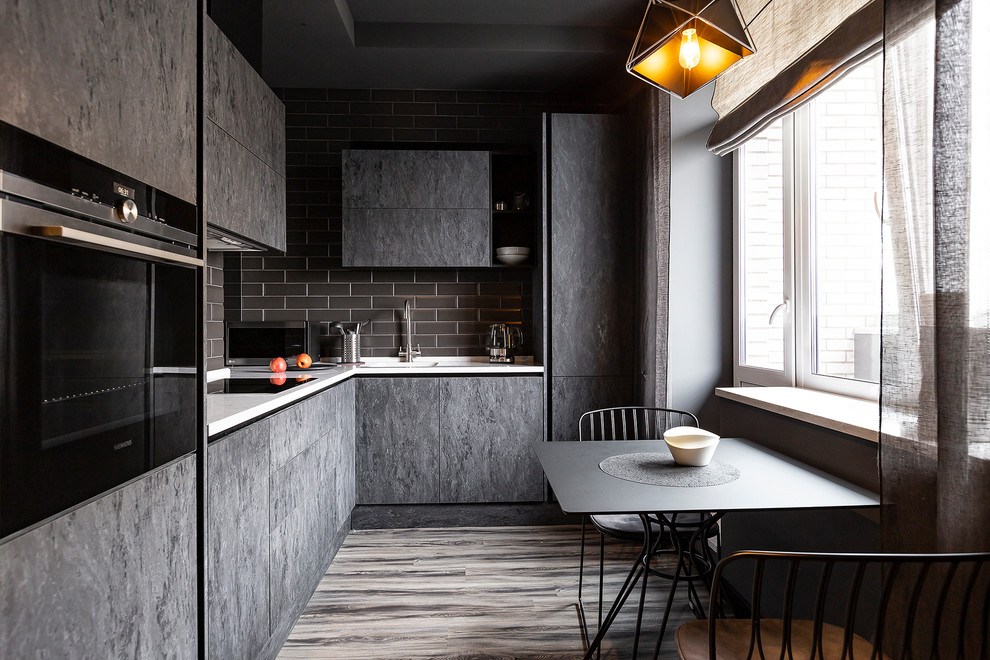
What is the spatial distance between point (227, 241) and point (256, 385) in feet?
2.10

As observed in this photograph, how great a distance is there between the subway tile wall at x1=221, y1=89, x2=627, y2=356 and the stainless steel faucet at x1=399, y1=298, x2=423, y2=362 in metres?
0.04

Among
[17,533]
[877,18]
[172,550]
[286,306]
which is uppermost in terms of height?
[877,18]

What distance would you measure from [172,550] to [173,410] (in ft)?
1.07

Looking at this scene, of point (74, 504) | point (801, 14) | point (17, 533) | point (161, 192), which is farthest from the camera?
point (801, 14)

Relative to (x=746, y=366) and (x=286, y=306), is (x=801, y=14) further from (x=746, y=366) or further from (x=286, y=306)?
(x=286, y=306)

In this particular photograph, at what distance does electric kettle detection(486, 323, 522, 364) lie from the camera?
156 inches

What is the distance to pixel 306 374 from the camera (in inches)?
122

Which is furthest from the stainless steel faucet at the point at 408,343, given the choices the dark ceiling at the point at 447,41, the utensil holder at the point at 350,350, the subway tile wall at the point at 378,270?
the dark ceiling at the point at 447,41

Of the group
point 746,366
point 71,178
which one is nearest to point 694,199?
point 746,366

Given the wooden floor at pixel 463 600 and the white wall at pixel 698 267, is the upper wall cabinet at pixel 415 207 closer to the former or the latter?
the white wall at pixel 698 267

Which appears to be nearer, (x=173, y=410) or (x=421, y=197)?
(x=173, y=410)

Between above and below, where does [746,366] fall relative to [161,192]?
below

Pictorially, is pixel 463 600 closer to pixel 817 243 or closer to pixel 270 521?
pixel 270 521

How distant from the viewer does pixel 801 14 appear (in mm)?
2143
